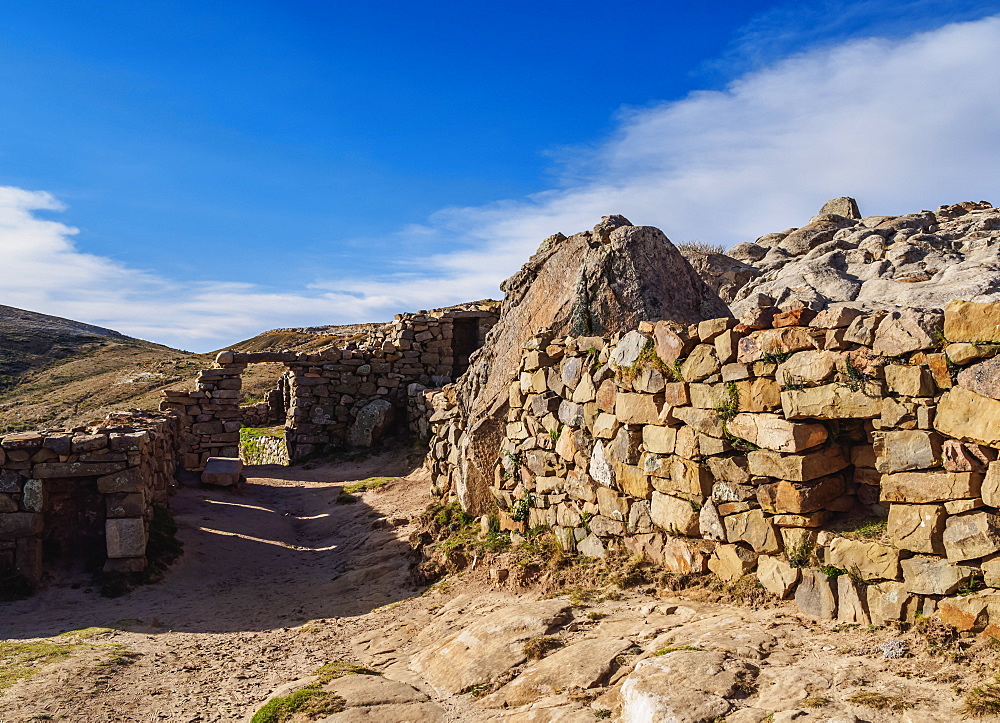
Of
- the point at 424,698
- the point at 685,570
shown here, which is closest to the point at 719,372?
the point at 685,570

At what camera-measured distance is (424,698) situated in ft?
18.5

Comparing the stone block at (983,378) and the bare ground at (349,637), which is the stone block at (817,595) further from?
the stone block at (983,378)

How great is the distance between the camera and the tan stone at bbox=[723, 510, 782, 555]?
234 inches

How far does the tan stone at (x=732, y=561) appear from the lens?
6.12m

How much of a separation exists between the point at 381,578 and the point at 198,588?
2653mm

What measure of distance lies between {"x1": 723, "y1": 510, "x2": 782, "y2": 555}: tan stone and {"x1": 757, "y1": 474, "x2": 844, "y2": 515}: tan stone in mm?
155

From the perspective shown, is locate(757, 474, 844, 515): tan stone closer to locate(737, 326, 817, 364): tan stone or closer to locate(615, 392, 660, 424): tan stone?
locate(737, 326, 817, 364): tan stone

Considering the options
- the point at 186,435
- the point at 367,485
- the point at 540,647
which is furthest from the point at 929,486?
the point at 186,435

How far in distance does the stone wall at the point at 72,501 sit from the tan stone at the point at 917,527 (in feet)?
30.5

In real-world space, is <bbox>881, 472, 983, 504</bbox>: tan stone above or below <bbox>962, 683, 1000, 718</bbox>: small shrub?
above

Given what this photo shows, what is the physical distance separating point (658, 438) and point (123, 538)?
7.55 m

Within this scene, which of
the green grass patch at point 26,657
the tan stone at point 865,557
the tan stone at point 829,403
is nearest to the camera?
the tan stone at point 865,557

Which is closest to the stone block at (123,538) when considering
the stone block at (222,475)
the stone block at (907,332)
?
the stone block at (222,475)

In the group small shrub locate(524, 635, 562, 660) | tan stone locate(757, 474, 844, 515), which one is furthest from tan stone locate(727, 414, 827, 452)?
small shrub locate(524, 635, 562, 660)
